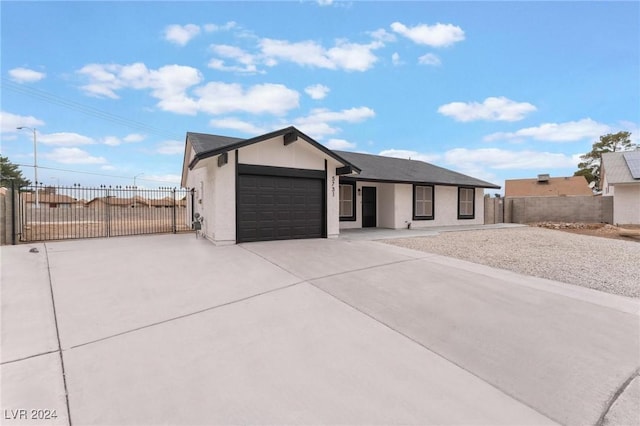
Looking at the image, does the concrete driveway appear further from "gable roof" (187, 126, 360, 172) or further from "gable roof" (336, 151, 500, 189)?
"gable roof" (336, 151, 500, 189)

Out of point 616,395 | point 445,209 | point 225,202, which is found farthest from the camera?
point 445,209

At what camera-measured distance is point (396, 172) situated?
1519 centimetres

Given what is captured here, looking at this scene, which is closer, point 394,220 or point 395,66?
point 395,66

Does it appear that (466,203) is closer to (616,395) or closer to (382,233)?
(382,233)

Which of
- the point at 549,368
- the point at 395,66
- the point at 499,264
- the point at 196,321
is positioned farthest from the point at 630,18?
the point at 196,321

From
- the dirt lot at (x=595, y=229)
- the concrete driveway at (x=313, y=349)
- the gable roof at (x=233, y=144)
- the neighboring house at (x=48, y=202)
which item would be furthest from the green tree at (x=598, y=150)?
the neighboring house at (x=48, y=202)

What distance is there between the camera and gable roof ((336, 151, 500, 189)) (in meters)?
13.7

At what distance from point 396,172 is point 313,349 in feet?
43.8

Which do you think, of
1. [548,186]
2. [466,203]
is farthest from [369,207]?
[548,186]

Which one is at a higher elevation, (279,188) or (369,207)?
(279,188)

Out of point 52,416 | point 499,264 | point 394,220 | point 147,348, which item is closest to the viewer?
point 52,416

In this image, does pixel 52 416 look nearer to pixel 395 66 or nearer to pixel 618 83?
pixel 395 66

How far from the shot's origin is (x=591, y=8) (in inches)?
353

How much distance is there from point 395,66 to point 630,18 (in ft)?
24.1
